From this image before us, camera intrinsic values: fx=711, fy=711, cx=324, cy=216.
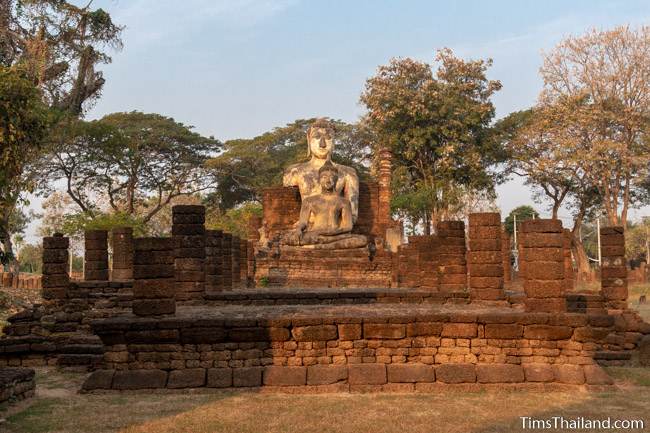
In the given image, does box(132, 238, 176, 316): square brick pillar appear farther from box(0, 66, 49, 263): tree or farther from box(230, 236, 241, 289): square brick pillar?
box(230, 236, 241, 289): square brick pillar

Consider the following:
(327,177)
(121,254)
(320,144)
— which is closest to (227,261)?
(121,254)

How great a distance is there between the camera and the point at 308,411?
23.2 ft

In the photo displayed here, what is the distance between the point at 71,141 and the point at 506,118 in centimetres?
2244

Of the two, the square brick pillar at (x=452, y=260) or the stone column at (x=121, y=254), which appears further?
the stone column at (x=121, y=254)

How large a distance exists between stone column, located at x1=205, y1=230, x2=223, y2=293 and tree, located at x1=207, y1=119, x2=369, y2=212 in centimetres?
2756

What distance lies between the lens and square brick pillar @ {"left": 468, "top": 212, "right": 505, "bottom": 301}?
11.2m

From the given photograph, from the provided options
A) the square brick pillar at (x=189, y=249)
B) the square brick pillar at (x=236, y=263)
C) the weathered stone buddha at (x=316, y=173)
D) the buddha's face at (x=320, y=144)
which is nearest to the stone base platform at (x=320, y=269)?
the square brick pillar at (x=236, y=263)

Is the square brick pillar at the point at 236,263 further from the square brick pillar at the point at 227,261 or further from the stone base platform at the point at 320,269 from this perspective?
the square brick pillar at the point at 227,261

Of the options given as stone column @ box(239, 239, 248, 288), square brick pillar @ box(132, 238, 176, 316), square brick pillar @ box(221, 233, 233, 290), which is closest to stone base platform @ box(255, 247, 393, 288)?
stone column @ box(239, 239, 248, 288)

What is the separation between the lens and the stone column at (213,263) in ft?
47.8

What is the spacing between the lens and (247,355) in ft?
27.5

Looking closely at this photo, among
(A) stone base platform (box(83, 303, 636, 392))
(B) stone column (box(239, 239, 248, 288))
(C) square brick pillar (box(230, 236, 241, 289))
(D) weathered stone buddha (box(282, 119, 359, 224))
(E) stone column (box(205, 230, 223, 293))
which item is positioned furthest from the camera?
(D) weathered stone buddha (box(282, 119, 359, 224))

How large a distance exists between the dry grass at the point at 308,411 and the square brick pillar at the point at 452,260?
532cm

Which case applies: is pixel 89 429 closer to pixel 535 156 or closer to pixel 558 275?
pixel 558 275
